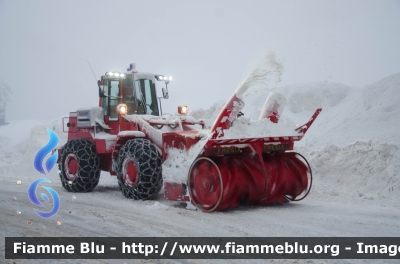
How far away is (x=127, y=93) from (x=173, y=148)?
7.93 ft

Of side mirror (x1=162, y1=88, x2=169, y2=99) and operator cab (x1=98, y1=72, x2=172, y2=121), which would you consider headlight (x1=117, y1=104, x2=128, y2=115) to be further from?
side mirror (x1=162, y1=88, x2=169, y2=99)

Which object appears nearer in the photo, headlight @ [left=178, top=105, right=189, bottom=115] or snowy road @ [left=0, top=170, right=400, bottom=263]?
snowy road @ [left=0, top=170, right=400, bottom=263]

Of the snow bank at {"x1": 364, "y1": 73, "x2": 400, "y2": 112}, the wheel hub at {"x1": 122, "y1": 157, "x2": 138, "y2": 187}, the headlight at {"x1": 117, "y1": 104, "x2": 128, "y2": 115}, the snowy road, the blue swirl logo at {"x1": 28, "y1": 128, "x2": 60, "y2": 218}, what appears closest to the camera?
the snowy road

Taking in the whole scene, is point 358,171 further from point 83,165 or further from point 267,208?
point 83,165

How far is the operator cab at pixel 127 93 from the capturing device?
9555 millimetres

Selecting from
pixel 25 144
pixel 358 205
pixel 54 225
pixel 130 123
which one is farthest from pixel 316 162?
pixel 25 144

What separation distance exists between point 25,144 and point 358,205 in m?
17.7

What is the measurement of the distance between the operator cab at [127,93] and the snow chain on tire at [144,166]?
1.47 meters

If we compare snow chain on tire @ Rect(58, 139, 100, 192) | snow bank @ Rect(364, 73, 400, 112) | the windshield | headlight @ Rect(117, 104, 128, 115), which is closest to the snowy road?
snow chain on tire @ Rect(58, 139, 100, 192)

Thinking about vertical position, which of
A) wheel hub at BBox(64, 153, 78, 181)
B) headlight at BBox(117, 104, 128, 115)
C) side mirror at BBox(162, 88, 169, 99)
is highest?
side mirror at BBox(162, 88, 169, 99)

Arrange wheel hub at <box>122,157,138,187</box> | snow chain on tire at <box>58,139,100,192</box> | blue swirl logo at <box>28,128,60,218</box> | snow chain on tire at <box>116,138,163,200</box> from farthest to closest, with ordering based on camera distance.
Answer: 1. snow chain on tire at <box>58,139,100,192</box>
2. wheel hub at <box>122,157,138,187</box>
3. snow chain on tire at <box>116,138,163,200</box>
4. blue swirl logo at <box>28,128,60,218</box>

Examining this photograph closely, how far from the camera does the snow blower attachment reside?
23.1ft

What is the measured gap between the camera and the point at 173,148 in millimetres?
7781

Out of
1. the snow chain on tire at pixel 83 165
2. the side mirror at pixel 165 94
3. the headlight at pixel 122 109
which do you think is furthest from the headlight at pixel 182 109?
the snow chain on tire at pixel 83 165
